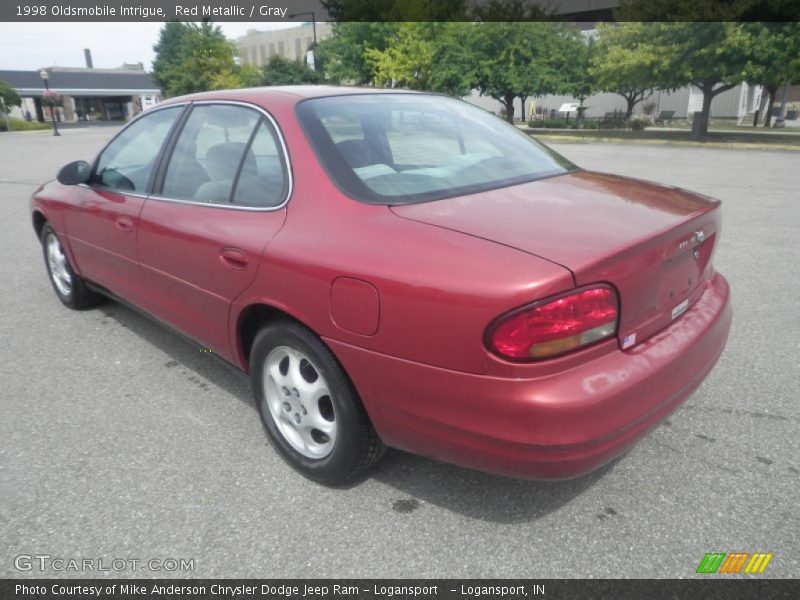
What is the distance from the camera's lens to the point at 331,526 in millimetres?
2256

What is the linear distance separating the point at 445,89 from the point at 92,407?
32.8 m

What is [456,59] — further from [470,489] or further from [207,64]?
[207,64]

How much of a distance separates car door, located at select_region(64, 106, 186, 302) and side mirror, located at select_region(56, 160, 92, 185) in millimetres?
50

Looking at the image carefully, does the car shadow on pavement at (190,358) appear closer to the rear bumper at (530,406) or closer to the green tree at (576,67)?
the rear bumper at (530,406)

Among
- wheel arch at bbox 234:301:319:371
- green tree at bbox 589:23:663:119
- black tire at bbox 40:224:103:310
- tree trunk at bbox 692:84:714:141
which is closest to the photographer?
wheel arch at bbox 234:301:319:371

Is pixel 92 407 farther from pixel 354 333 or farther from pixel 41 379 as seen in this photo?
pixel 354 333

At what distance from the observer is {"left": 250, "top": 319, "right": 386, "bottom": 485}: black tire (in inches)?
87.0

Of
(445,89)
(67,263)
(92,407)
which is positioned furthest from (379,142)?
(445,89)

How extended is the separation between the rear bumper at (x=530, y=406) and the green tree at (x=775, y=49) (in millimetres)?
23226

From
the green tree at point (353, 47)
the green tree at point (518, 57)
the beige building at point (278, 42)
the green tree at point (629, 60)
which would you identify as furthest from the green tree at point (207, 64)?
the green tree at point (629, 60)

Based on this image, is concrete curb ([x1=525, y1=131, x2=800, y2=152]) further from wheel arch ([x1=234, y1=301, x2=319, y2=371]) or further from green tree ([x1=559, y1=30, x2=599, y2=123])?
wheel arch ([x1=234, y1=301, x2=319, y2=371])

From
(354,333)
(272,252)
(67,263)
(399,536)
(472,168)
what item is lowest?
(399,536)

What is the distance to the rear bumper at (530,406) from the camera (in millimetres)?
1787

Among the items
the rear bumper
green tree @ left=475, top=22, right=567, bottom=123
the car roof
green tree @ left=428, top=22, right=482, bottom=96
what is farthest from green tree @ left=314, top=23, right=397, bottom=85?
the rear bumper
